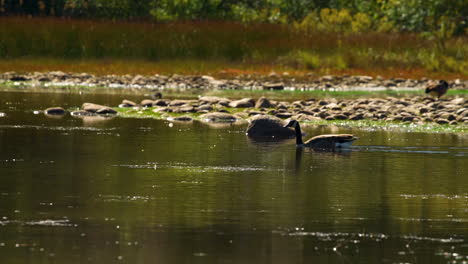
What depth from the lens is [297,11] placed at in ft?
205

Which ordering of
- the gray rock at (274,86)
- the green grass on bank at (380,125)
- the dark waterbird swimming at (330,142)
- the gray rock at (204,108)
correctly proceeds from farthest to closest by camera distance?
the gray rock at (274,86) → the gray rock at (204,108) → the green grass on bank at (380,125) → the dark waterbird swimming at (330,142)

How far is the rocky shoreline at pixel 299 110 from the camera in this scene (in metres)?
30.2

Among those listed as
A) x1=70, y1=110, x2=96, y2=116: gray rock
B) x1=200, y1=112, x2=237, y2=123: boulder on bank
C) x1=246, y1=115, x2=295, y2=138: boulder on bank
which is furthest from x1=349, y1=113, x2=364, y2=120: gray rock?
x1=70, y1=110, x2=96, y2=116: gray rock

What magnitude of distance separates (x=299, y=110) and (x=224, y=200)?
17.6 m

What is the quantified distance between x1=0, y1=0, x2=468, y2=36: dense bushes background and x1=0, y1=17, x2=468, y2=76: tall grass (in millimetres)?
2502

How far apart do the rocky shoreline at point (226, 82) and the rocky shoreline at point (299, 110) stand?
366 inches

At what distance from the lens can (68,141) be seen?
22703mm

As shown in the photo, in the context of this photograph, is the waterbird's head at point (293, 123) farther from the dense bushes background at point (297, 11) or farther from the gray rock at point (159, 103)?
the dense bushes background at point (297, 11)

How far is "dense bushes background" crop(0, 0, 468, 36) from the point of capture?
181ft

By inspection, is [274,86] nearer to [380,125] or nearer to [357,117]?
[357,117]

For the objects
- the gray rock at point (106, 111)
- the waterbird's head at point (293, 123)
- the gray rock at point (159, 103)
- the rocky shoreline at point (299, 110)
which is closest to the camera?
the waterbird's head at point (293, 123)

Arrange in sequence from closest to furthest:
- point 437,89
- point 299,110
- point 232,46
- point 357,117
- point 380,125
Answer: point 380,125 < point 357,117 < point 299,110 < point 437,89 < point 232,46

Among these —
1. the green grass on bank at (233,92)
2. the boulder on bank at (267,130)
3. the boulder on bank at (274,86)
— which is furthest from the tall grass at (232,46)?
the boulder on bank at (267,130)

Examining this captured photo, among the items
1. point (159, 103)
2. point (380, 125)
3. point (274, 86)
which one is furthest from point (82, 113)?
point (274, 86)
